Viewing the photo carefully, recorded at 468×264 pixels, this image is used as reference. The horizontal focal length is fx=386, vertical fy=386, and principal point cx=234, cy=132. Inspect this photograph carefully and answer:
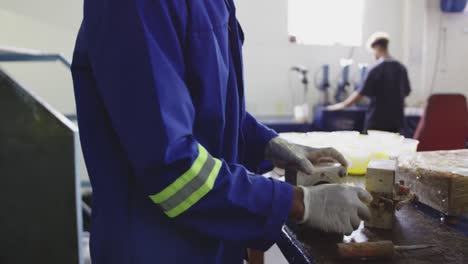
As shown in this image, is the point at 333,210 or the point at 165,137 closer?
the point at 165,137

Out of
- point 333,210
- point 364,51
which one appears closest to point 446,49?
point 364,51

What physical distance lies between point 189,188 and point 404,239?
45 cm

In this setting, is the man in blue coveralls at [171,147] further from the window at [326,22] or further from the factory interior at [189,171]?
the window at [326,22]

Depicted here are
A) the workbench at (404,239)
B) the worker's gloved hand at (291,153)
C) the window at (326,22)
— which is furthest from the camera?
the window at (326,22)

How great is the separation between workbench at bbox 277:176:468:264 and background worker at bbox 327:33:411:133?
8.42 feet

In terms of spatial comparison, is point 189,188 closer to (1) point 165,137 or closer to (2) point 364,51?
(1) point 165,137

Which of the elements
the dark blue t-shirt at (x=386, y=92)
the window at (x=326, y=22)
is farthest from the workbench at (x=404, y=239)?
the window at (x=326, y=22)

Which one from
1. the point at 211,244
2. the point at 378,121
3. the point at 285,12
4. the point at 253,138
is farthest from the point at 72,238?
the point at 285,12

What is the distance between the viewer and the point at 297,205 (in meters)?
0.67

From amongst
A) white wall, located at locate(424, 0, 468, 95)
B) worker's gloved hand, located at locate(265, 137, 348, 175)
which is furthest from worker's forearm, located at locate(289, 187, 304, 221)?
white wall, located at locate(424, 0, 468, 95)

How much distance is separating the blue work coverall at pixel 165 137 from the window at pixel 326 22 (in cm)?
355

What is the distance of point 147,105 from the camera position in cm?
56

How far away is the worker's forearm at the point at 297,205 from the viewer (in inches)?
26.3

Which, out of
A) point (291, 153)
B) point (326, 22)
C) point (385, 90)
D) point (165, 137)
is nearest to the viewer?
point (165, 137)
